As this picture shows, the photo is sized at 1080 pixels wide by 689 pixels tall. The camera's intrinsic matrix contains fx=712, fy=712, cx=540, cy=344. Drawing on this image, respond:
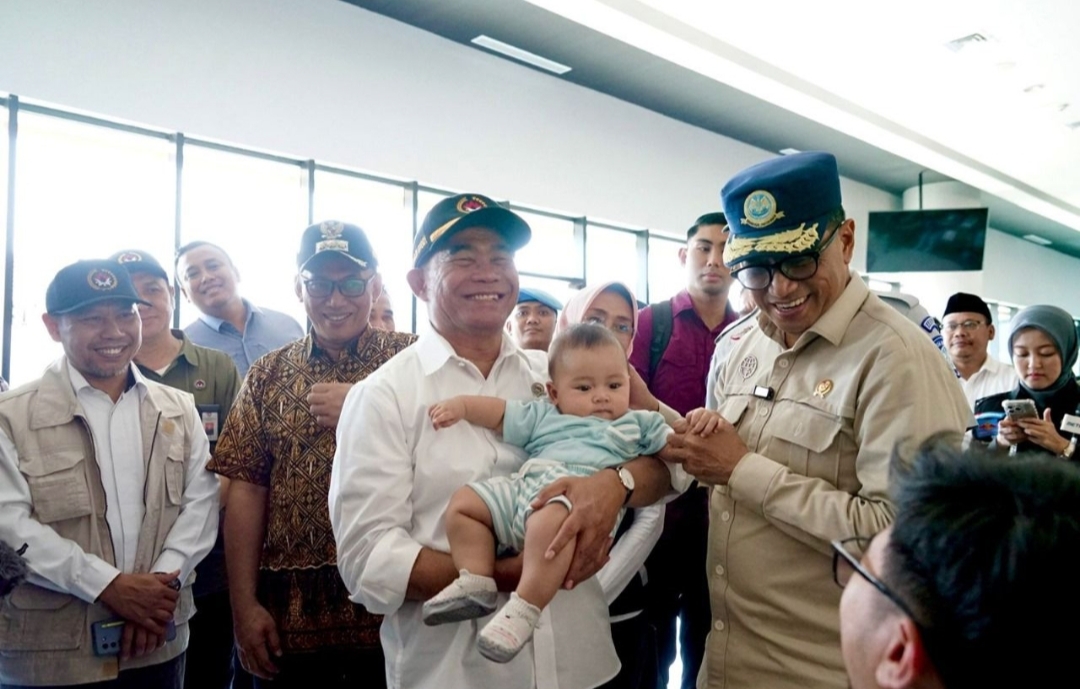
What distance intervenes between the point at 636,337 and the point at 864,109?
20.6 feet

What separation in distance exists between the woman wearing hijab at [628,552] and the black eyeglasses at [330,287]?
0.66 meters

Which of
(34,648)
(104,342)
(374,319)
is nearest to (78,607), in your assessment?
(34,648)

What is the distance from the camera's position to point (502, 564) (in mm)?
1535

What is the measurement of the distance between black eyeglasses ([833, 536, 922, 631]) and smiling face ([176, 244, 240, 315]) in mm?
3387

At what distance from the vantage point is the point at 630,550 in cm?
190

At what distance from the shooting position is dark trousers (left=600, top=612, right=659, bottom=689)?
7.39 ft

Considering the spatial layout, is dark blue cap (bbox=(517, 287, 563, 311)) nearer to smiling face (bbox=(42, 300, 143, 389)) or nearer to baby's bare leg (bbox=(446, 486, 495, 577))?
smiling face (bbox=(42, 300, 143, 389))

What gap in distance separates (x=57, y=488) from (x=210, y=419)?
728 millimetres

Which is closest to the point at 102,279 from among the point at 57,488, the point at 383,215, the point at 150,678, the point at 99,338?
the point at 99,338

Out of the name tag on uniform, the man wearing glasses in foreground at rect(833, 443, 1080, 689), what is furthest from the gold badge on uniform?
the name tag on uniform

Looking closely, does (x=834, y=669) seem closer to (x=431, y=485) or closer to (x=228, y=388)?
(x=431, y=485)

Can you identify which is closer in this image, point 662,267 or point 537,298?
point 537,298

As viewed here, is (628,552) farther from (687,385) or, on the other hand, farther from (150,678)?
(150,678)

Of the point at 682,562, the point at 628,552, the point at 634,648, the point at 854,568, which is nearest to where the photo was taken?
the point at 854,568
